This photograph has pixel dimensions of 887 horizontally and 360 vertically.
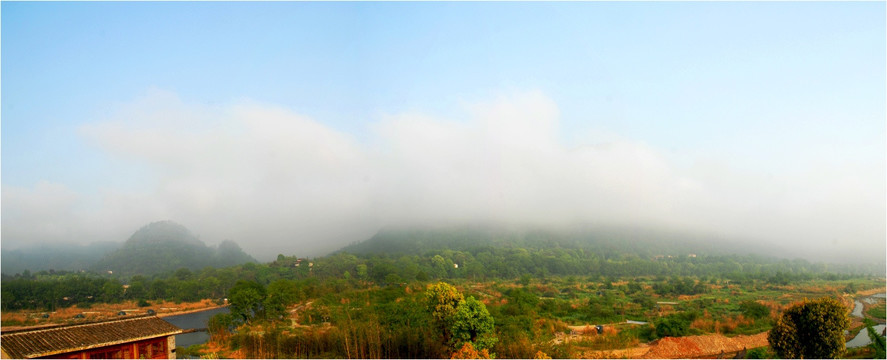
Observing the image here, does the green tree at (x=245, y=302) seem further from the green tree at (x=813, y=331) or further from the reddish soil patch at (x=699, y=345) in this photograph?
the green tree at (x=813, y=331)

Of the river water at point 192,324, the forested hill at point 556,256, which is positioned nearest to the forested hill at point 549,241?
the forested hill at point 556,256

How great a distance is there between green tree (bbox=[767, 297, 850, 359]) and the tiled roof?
82.9ft

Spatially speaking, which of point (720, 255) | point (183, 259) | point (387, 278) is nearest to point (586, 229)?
point (720, 255)

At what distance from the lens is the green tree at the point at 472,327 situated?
20.6 m

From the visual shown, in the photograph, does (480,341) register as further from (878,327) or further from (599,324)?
(878,327)

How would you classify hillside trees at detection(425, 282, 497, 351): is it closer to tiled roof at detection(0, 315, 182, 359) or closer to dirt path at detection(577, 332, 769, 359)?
dirt path at detection(577, 332, 769, 359)

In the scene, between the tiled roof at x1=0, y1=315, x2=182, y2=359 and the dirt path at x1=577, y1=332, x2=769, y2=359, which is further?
the dirt path at x1=577, y1=332, x2=769, y2=359

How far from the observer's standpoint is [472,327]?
20703 millimetres

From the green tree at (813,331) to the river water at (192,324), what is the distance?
1405 inches

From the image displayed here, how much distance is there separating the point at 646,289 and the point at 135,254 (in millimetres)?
150633

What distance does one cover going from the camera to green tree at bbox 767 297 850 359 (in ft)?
60.5

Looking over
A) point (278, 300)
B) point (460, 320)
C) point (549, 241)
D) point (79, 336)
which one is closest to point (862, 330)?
point (460, 320)

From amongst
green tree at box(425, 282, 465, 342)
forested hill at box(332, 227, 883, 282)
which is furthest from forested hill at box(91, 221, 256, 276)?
green tree at box(425, 282, 465, 342)

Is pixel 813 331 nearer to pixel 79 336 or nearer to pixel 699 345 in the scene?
pixel 699 345
